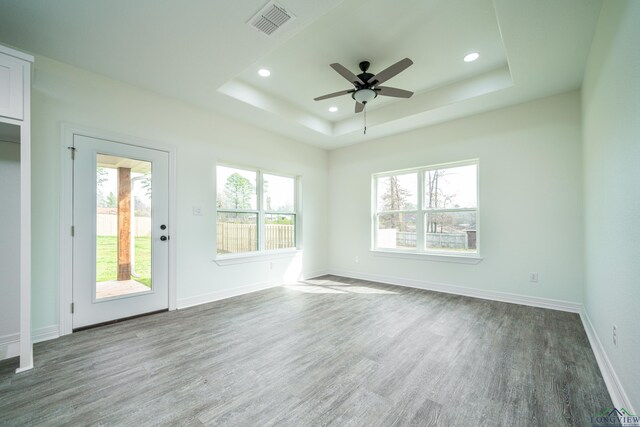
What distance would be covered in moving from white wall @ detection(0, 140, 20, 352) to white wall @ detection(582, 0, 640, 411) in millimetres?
4602

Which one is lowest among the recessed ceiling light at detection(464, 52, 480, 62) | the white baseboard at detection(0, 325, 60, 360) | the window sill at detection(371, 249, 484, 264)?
the white baseboard at detection(0, 325, 60, 360)

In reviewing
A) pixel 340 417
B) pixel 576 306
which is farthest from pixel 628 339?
pixel 576 306

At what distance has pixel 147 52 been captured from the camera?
2.68 m

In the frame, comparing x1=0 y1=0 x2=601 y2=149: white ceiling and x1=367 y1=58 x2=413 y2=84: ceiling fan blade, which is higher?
x1=0 y1=0 x2=601 y2=149: white ceiling

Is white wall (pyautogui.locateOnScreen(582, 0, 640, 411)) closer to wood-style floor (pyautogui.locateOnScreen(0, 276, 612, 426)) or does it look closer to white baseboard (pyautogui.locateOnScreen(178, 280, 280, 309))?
wood-style floor (pyautogui.locateOnScreen(0, 276, 612, 426))

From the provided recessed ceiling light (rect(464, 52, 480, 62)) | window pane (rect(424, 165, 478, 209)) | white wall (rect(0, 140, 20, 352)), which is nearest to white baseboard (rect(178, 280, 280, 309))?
white wall (rect(0, 140, 20, 352))

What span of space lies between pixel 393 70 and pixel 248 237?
3.34 m

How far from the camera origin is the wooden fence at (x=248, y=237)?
4280mm

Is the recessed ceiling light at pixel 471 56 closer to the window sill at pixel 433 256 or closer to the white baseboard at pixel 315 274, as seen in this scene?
the window sill at pixel 433 256

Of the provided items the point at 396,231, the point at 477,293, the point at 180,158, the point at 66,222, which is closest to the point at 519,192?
the point at 477,293

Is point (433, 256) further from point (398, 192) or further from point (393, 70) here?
point (393, 70)

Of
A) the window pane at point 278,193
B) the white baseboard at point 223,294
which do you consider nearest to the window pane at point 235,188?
the window pane at point 278,193

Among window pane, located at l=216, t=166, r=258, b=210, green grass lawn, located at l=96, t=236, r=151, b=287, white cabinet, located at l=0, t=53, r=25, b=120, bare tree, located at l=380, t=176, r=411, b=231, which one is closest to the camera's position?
white cabinet, located at l=0, t=53, r=25, b=120

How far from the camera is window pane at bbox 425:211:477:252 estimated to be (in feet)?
14.2
